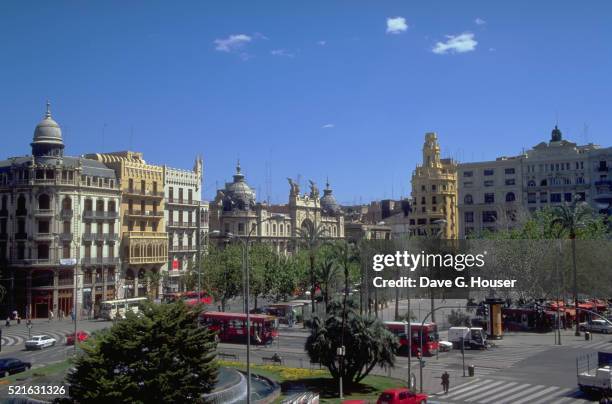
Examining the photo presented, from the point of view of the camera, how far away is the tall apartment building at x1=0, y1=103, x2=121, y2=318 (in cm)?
7038

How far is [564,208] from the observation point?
61.8 metres

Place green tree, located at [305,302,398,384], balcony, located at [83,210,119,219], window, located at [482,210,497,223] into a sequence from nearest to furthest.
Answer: green tree, located at [305,302,398,384] < balcony, located at [83,210,119,219] < window, located at [482,210,497,223]

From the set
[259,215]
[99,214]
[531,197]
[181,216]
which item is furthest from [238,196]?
[531,197]

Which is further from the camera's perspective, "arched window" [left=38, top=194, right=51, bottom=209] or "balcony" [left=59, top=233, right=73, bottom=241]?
"balcony" [left=59, top=233, right=73, bottom=241]

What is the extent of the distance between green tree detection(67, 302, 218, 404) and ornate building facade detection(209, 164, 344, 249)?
7529cm

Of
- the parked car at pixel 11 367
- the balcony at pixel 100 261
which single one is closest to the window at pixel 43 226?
the balcony at pixel 100 261

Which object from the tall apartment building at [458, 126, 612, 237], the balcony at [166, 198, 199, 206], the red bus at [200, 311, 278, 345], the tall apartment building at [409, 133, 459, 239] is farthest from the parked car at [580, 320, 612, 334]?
the tall apartment building at [409, 133, 459, 239]

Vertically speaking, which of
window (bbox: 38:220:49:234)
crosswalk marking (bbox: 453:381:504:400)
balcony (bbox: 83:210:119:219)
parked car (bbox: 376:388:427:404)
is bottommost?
crosswalk marking (bbox: 453:381:504:400)

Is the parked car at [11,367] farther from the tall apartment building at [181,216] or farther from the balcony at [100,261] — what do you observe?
the tall apartment building at [181,216]

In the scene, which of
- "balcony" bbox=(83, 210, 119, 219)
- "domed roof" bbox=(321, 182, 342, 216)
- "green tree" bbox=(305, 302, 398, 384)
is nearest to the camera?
"green tree" bbox=(305, 302, 398, 384)

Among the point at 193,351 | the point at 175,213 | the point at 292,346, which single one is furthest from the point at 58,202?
the point at 193,351

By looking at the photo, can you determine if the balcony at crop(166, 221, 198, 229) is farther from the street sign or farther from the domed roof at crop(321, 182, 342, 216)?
the domed roof at crop(321, 182, 342, 216)

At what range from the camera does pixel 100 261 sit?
75562mm

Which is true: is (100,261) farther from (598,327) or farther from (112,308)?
(598,327)
